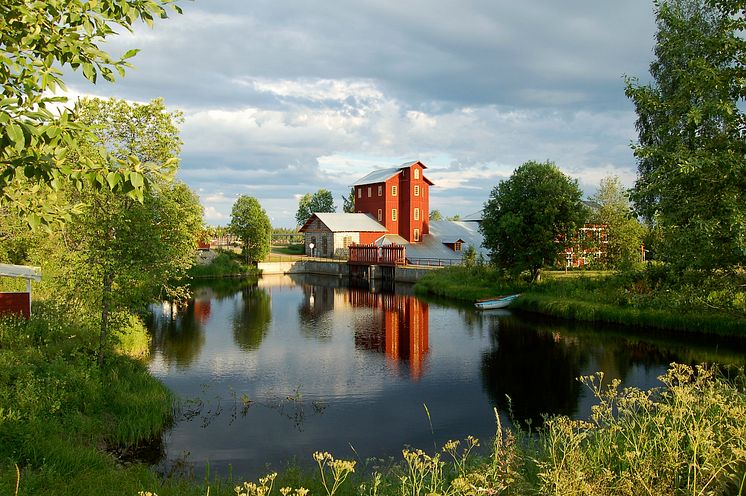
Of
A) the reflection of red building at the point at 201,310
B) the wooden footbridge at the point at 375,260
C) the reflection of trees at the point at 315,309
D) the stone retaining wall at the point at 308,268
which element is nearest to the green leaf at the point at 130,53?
the reflection of trees at the point at 315,309

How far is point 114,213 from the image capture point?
45.6ft

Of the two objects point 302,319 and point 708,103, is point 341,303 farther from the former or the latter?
point 708,103

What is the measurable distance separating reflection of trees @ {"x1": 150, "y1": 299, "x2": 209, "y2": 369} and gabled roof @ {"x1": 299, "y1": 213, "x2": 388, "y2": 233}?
31.2 metres

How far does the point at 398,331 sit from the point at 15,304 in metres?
16.3

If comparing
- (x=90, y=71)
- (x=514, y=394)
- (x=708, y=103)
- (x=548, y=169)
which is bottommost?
(x=514, y=394)

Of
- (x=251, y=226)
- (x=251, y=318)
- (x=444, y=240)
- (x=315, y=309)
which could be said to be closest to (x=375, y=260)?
(x=444, y=240)

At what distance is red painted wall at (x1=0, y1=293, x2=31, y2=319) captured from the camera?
56.2ft

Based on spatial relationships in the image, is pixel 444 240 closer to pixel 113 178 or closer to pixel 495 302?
pixel 495 302

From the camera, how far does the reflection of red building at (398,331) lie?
21812mm

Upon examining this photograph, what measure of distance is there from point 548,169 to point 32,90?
33.4 metres

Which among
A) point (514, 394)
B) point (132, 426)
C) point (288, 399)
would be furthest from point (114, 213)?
point (514, 394)

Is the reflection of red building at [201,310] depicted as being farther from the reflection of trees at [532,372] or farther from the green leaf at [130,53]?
the green leaf at [130,53]

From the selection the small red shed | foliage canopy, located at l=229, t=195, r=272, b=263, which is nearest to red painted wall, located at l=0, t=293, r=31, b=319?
the small red shed

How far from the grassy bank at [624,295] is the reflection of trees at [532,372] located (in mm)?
3371
